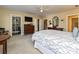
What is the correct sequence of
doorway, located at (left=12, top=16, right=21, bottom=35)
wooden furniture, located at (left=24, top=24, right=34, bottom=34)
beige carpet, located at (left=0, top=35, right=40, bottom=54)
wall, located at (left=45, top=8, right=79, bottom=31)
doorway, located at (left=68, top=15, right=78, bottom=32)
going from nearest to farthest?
1. beige carpet, located at (left=0, top=35, right=40, bottom=54)
2. wall, located at (left=45, top=8, right=79, bottom=31)
3. doorway, located at (left=68, top=15, right=78, bottom=32)
4. doorway, located at (left=12, top=16, right=21, bottom=35)
5. wooden furniture, located at (left=24, top=24, right=34, bottom=34)

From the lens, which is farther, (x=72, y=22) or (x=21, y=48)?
(x=72, y=22)

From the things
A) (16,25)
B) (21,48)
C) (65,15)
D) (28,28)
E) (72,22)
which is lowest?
(21,48)

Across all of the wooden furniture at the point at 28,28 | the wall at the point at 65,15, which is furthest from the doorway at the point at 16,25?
the wall at the point at 65,15

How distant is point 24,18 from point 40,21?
8.35ft

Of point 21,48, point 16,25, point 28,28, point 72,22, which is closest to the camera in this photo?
point 21,48

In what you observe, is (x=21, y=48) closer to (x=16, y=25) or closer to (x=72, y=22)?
(x=16, y=25)

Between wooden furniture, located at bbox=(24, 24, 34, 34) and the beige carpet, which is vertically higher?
wooden furniture, located at bbox=(24, 24, 34, 34)

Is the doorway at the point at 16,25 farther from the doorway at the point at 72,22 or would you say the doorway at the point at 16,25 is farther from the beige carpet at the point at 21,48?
the doorway at the point at 72,22

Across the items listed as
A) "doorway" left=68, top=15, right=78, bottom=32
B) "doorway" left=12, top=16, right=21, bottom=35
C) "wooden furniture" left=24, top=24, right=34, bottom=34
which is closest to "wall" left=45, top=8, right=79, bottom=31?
"doorway" left=68, top=15, right=78, bottom=32

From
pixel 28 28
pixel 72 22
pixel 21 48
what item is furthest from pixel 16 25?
pixel 21 48

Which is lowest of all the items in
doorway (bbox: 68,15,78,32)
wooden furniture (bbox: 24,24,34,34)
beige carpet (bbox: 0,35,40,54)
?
beige carpet (bbox: 0,35,40,54)

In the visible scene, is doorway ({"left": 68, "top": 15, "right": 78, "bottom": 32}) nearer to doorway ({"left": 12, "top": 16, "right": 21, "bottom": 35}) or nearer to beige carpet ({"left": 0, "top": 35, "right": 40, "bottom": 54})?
beige carpet ({"left": 0, "top": 35, "right": 40, "bottom": 54})

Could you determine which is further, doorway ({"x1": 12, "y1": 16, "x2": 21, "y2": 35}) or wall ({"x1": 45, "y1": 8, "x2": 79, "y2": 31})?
doorway ({"x1": 12, "y1": 16, "x2": 21, "y2": 35})
